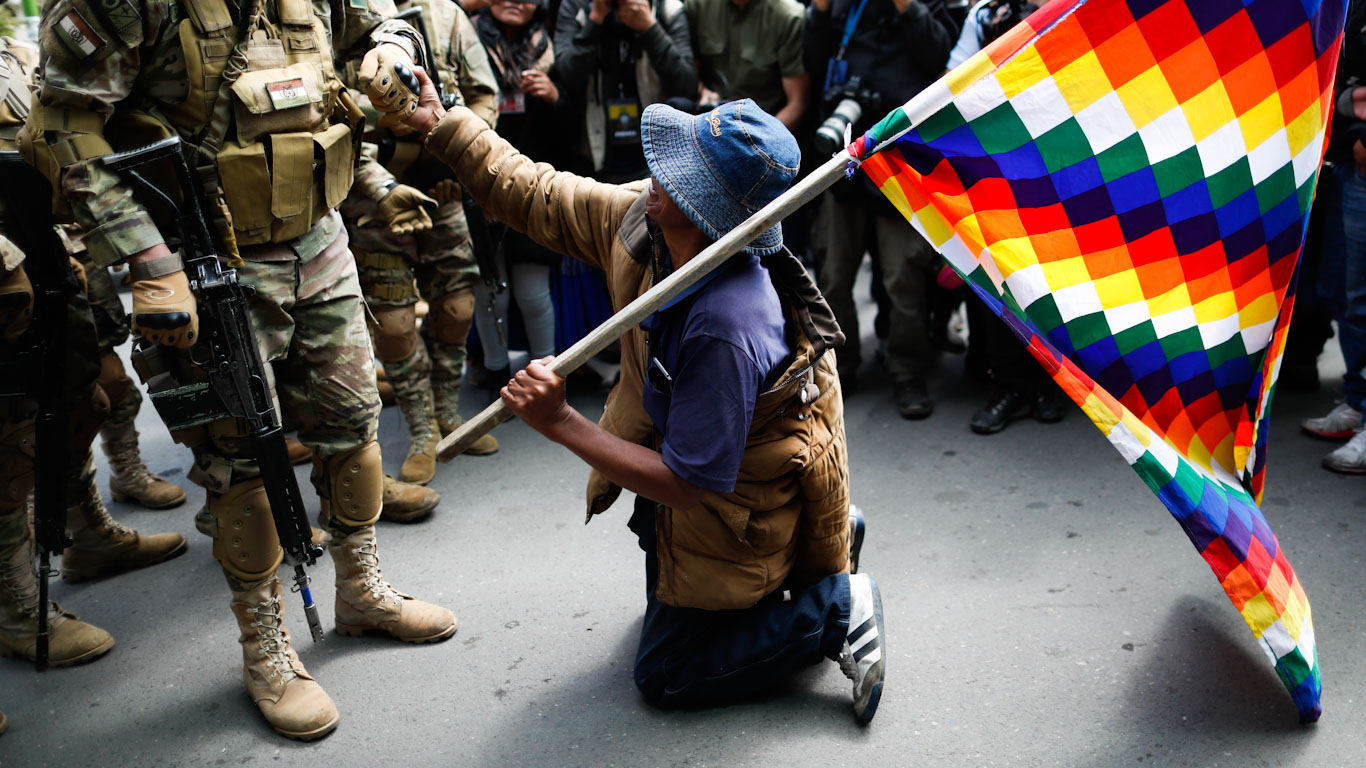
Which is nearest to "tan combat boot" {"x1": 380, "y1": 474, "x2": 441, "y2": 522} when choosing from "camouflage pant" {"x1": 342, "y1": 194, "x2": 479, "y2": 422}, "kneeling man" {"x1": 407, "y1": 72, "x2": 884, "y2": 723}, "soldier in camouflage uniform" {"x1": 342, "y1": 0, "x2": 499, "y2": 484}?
"soldier in camouflage uniform" {"x1": 342, "y1": 0, "x2": 499, "y2": 484}

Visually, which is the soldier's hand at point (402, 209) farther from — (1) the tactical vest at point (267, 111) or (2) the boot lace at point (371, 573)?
(2) the boot lace at point (371, 573)

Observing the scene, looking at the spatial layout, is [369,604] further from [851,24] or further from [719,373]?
[851,24]

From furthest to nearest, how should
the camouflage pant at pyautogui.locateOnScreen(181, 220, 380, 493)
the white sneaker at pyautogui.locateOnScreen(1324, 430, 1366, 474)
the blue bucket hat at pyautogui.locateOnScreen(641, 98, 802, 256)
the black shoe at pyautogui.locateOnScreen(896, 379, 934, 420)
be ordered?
the black shoe at pyautogui.locateOnScreen(896, 379, 934, 420) → the white sneaker at pyautogui.locateOnScreen(1324, 430, 1366, 474) → the camouflage pant at pyautogui.locateOnScreen(181, 220, 380, 493) → the blue bucket hat at pyautogui.locateOnScreen(641, 98, 802, 256)

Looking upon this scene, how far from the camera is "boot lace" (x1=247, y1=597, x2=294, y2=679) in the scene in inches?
112

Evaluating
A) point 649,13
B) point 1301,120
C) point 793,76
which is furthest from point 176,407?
point 793,76

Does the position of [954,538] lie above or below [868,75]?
below

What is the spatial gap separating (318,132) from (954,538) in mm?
2441

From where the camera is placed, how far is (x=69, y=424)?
131 inches

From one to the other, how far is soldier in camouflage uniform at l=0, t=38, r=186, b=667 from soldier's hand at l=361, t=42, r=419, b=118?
1166 mm

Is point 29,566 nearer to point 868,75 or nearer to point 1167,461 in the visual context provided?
point 1167,461

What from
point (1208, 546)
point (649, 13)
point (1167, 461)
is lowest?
point (1208, 546)

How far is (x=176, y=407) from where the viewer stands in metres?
2.57

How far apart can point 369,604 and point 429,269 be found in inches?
69.5

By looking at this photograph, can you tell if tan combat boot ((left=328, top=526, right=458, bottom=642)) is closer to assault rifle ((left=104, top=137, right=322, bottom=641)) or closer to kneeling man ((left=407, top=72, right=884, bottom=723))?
assault rifle ((left=104, top=137, right=322, bottom=641))
